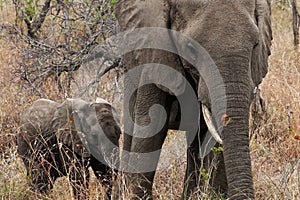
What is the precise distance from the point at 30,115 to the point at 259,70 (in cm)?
208

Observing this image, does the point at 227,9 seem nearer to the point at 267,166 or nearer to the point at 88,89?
the point at 267,166

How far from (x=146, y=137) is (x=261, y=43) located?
31.7 inches

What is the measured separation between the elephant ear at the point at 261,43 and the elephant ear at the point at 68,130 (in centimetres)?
132

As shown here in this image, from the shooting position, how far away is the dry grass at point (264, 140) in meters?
4.77

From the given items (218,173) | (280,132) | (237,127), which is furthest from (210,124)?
(280,132)

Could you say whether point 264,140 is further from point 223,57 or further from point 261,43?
point 223,57

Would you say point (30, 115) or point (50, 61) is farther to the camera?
point (50, 61)

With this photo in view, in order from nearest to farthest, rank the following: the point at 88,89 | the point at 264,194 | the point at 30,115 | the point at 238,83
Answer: the point at 238,83
the point at 264,194
the point at 30,115
the point at 88,89

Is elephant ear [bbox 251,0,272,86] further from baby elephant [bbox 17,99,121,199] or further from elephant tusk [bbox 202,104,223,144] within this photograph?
baby elephant [bbox 17,99,121,199]

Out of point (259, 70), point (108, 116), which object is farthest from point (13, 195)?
point (259, 70)

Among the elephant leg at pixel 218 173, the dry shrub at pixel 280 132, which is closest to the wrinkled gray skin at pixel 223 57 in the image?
the elephant leg at pixel 218 173

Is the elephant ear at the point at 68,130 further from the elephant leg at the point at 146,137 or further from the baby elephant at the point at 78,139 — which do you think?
the elephant leg at the point at 146,137

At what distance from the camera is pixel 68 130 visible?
5129 millimetres

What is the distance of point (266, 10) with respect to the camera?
13.8ft
